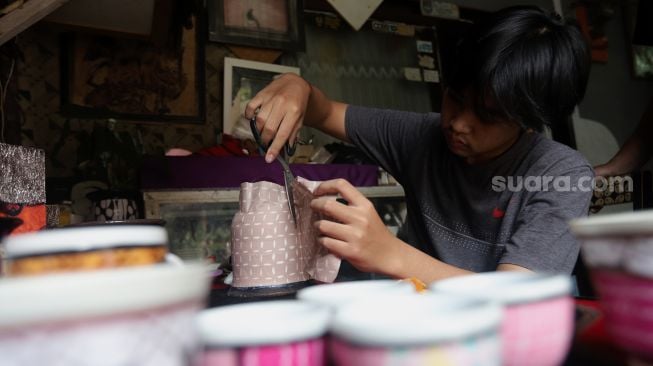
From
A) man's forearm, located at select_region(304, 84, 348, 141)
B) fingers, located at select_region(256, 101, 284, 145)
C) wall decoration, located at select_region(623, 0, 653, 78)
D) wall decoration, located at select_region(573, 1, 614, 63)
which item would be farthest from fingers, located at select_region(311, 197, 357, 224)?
wall decoration, located at select_region(623, 0, 653, 78)

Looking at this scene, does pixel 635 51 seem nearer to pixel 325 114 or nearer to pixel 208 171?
pixel 325 114

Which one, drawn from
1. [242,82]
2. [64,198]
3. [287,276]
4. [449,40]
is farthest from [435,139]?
[449,40]

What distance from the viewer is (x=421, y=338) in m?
0.33

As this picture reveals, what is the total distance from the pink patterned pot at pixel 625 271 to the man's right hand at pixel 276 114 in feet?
2.76

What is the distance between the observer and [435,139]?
5.57 feet

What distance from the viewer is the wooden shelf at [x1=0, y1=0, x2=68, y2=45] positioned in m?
1.25

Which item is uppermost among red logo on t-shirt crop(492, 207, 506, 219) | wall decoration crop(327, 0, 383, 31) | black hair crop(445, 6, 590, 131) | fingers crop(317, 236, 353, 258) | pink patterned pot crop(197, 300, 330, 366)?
wall decoration crop(327, 0, 383, 31)

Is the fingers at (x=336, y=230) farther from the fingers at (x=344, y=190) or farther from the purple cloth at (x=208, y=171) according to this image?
the purple cloth at (x=208, y=171)

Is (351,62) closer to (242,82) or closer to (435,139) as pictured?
(242,82)

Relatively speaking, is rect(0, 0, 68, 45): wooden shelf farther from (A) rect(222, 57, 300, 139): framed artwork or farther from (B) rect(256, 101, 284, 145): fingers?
(A) rect(222, 57, 300, 139): framed artwork

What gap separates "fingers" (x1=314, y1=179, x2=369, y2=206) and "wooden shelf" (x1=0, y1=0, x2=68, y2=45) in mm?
880

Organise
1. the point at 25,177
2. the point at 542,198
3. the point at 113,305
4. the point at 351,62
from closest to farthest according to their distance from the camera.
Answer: the point at 113,305 → the point at 25,177 → the point at 542,198 → the point at 351,62

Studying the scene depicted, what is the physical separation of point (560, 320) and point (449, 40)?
3601 millimetres

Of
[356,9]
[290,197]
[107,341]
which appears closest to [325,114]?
[290,197]
